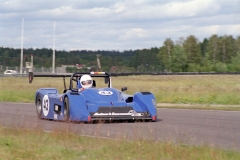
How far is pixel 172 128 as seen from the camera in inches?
558

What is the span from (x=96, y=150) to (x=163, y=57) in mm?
102218

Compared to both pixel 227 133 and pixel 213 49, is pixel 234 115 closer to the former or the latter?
pixel 227 133

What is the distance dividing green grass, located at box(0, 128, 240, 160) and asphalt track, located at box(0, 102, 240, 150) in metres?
0.78

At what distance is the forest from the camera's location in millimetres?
85938

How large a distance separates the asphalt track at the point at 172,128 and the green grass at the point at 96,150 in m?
0.78

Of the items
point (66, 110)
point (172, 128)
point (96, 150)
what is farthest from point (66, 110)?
point (96, 150)

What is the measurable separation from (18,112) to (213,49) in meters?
104

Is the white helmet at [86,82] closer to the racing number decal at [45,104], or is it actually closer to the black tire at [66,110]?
the black tire at [66,110]

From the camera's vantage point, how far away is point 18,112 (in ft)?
65.9

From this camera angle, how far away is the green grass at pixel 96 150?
933 cm

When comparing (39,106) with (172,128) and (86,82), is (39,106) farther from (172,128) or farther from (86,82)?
(172,128)

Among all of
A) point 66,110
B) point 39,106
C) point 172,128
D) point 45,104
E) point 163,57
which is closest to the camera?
point 172,128

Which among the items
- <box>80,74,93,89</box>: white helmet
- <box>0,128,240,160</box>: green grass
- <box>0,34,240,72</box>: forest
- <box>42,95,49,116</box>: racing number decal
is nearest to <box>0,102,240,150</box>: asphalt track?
<box>42,95,49,116</box>: racing number decal

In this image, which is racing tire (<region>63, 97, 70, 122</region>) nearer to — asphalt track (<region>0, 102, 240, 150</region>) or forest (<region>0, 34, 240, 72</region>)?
asphalt track (<region>0, 102, 240, 150</region>)
